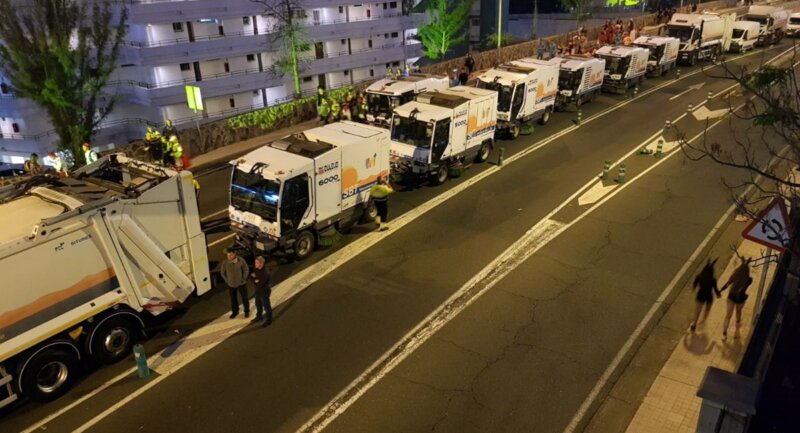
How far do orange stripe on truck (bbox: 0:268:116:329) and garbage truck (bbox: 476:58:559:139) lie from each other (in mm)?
17207

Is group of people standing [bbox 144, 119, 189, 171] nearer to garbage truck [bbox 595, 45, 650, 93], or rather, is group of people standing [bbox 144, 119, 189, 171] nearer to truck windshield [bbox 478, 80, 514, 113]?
truck windshield [bbox 478, 80, 514, 113]

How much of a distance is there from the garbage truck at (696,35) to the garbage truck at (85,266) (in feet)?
128

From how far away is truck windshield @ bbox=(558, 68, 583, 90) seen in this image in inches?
1123

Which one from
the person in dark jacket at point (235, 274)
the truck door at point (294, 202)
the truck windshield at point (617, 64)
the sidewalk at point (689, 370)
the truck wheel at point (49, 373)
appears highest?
the truck windshield at point (617, 64)

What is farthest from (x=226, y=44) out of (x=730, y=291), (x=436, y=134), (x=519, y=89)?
(x=730, y=291)

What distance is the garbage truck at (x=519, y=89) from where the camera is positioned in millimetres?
23703

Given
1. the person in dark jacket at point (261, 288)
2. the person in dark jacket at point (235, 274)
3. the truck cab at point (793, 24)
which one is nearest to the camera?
the person in dark jacket at point (261, 288)

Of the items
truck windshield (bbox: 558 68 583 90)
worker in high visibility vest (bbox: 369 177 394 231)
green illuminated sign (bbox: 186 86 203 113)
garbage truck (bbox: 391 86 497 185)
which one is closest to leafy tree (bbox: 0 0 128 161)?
green illuminated sign (bbox: 186 86 203 113)

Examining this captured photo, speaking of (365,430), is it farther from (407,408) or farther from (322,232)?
(322,232)

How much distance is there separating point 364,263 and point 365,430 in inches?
223

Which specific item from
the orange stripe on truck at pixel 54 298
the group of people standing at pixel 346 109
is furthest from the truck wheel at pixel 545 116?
the orange stripe on truck at pixel 54 298

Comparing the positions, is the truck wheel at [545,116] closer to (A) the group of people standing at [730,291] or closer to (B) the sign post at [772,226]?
(A) the group of people standing at [730,291]

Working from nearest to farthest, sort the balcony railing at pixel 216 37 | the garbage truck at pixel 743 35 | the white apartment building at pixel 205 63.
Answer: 1. the white apartment building at pixel 205 63
2. the balcony railing at pixel 216 37
3. the garbage truck at pixel 743 35

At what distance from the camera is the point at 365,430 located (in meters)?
9.10
